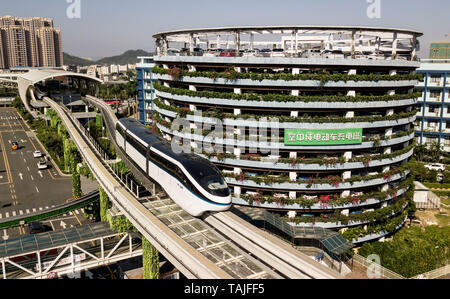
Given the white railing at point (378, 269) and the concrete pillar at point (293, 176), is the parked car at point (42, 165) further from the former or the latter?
the white railing at point (378, 269)

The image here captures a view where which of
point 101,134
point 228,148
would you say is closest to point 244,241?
point 228,148

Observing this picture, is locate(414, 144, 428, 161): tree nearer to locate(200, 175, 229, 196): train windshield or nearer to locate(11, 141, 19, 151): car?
locate(200, 175, 229, 196): train windshield

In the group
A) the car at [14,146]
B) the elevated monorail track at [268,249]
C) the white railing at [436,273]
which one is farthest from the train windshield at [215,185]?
the car at [14,146]

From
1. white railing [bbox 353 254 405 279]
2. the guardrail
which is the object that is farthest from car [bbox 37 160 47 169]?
white railing [bbox 353 254 405 279]

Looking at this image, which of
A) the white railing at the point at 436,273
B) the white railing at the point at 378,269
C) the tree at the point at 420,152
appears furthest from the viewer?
the tree at the point at 420,152

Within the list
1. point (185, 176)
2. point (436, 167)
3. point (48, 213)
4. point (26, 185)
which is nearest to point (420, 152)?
point (436, 167)

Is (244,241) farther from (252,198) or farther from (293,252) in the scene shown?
(252,198)

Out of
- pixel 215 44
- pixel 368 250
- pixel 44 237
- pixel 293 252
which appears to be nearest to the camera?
pixel 293 252

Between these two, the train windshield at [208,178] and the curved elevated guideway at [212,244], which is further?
the train windshield at [208,178]
